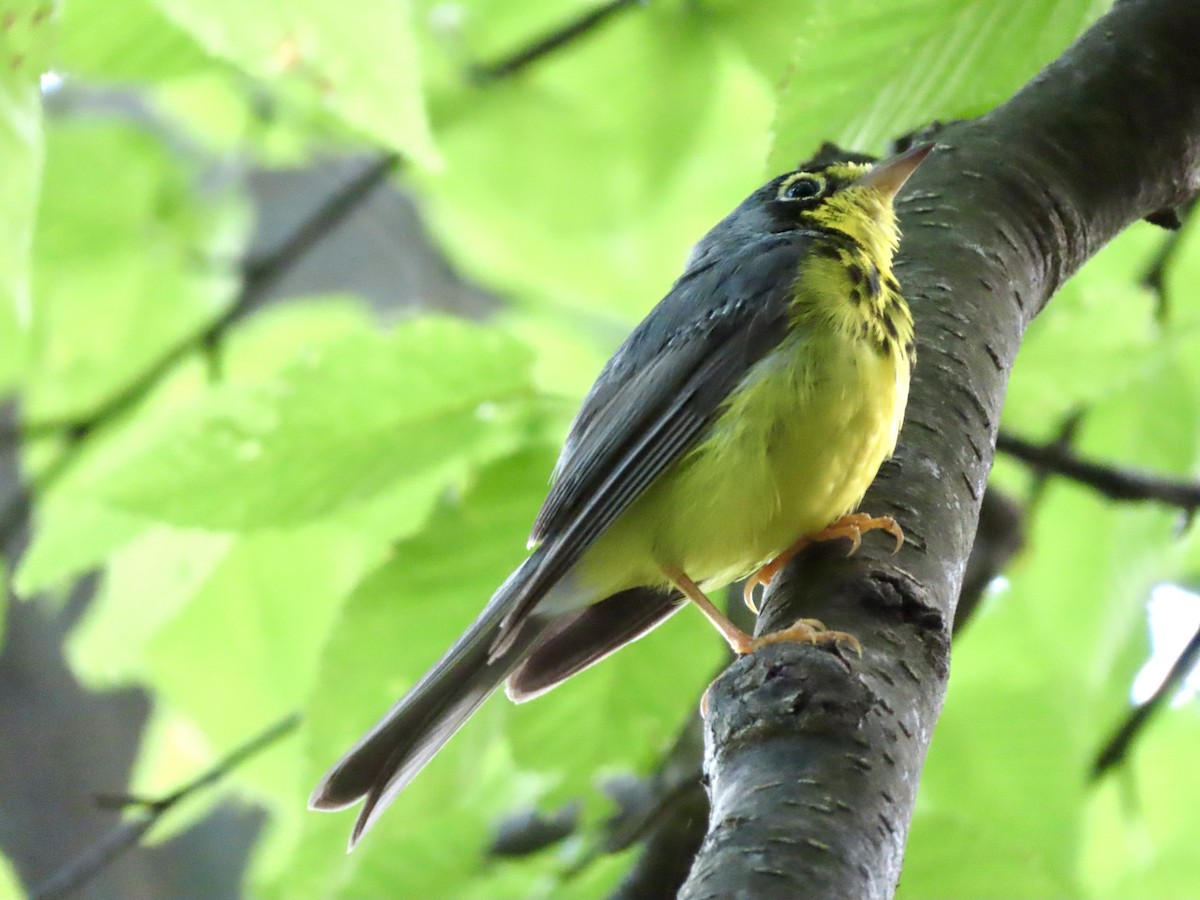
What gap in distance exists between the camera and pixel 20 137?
1.46m

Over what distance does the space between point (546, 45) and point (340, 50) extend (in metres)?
2.32

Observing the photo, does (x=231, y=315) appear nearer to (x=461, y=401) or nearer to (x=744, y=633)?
(x=461, y=401)

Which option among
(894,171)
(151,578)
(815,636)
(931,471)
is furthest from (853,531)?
(151,578)

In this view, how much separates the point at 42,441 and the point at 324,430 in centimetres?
220

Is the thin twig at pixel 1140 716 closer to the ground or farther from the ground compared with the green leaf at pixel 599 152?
closer to the ground

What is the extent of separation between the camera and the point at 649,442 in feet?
9.64

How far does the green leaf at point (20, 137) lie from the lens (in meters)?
1.39

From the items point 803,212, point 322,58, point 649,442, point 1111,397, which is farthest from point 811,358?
point 1111,397

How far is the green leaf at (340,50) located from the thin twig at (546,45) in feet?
6.72

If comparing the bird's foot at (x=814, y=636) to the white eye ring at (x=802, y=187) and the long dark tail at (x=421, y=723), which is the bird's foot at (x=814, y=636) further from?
the white eye ring at (x=802, y=187)

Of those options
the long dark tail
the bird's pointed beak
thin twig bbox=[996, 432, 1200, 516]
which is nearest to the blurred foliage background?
thin twig bbox=[996, 432, 1200, 516]

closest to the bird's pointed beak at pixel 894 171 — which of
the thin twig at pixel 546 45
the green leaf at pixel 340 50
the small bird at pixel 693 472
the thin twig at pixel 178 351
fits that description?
the small bird at pixel 693 472

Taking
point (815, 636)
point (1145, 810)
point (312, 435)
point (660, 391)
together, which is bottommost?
point (1145, 810)

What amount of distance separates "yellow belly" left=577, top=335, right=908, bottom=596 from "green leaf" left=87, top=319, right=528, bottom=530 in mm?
509
